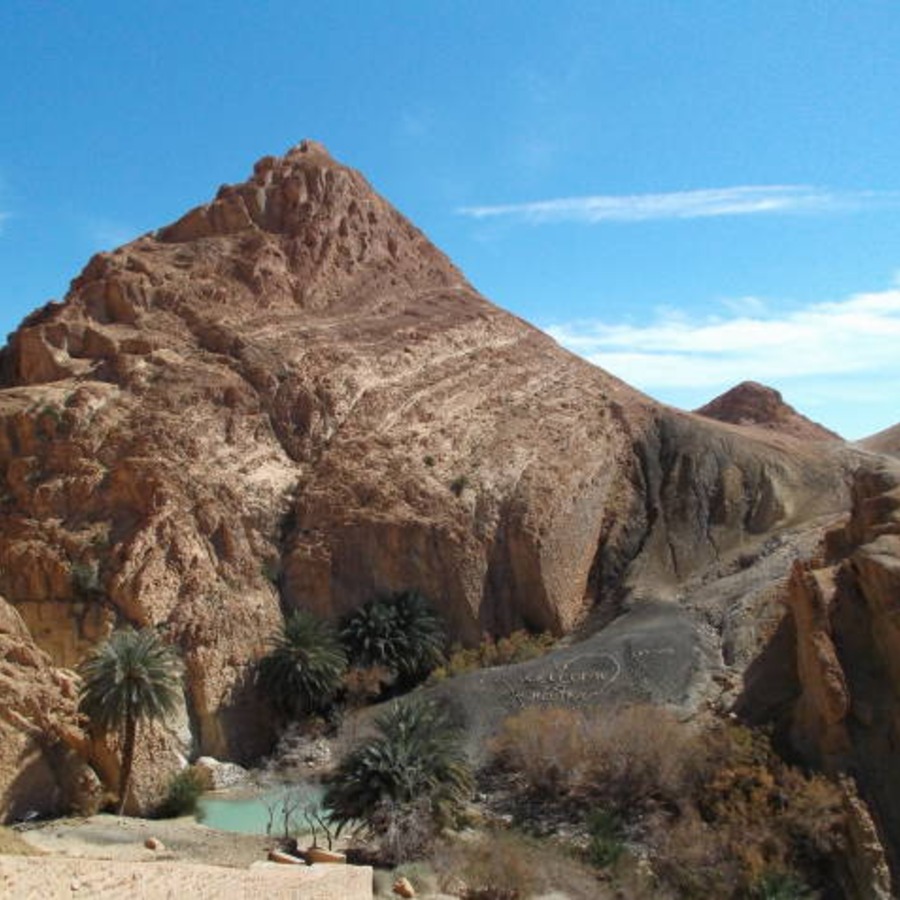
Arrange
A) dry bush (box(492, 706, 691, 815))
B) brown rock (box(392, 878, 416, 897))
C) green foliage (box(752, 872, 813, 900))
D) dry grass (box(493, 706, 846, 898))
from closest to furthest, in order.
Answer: green foliage (box(752, 872, 813, 900))
brown rock (box(392, 878, 416, 897))
dry grass (box(493, 706, 846, 898))
dry bush (box(492, 706, 691, 815))

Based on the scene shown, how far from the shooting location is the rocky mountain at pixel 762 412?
3167 inches

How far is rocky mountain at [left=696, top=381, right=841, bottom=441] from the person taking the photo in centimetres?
8044

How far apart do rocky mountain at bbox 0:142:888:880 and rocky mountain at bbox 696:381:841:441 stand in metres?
18.7

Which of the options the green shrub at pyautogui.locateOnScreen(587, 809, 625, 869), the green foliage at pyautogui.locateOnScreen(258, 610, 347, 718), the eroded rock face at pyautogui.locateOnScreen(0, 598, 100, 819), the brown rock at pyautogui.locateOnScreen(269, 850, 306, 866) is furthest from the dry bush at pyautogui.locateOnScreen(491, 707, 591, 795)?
the eroded rock face at pyautogui.locateOnScreen(0, 598, 100, 819)

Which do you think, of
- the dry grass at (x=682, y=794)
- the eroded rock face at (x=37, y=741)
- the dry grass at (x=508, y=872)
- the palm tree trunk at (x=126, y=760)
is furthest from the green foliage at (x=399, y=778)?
the eroded rock face at (x=37, y=741)

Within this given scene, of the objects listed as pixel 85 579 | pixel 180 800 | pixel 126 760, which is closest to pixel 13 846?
pixel 126 760

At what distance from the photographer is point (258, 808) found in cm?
3603

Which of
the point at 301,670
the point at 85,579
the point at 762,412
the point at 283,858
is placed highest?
the point at 762,412

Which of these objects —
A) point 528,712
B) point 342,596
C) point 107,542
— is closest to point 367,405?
point 342,596

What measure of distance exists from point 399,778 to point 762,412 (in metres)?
59.7

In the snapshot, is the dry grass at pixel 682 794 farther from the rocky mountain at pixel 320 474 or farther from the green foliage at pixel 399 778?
the rocky mountain at pixel 320 474

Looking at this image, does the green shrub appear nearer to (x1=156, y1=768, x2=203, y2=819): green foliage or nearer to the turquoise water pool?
the turquoise water pool

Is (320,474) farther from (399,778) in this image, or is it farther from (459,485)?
(399,778)

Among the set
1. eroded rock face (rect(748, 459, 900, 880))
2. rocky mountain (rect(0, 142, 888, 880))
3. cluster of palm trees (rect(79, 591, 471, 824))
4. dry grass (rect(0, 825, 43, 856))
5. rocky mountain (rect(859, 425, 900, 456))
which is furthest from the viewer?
rocky mountain (rect(859, 425, 900, 456))
